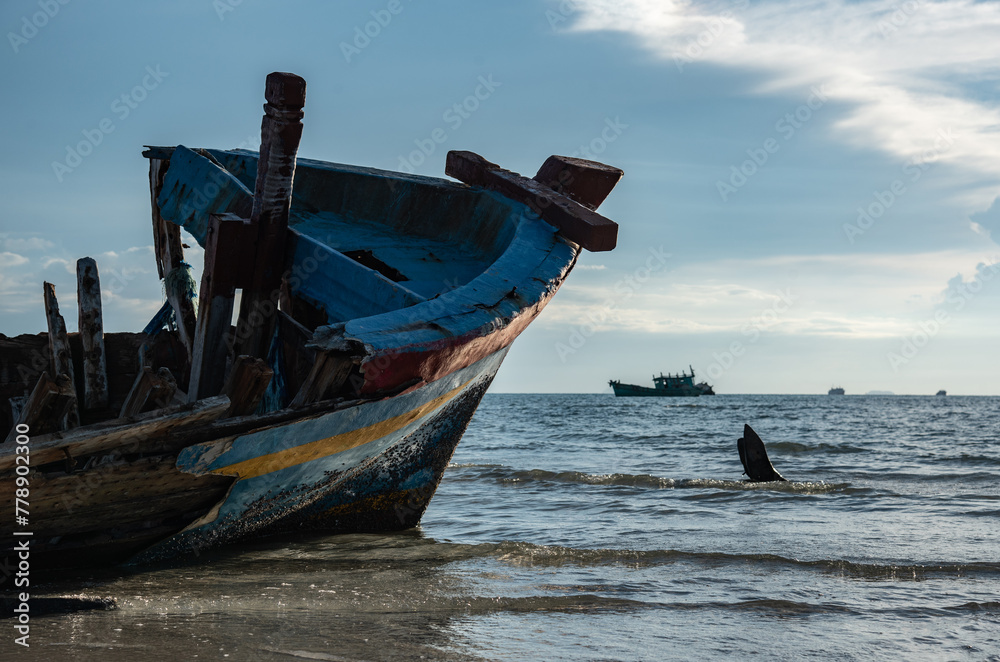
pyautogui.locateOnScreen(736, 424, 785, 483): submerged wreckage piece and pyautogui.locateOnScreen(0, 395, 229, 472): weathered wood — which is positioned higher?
pyautogui.locateOnScreen(0, 395, 229, 472): weathered wood

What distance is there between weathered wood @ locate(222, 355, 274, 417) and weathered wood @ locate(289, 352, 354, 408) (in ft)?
0.68

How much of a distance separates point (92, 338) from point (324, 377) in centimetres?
207

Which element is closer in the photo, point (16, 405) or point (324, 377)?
point (324, 377)

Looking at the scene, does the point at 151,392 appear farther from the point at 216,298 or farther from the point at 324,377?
the point at 324,377

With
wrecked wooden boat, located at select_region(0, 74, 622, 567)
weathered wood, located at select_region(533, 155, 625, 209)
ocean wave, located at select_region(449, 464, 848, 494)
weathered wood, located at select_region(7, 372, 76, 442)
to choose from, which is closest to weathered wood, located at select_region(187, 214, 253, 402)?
wrecked wooden boat, located at select_region(0, 74, 622, 567)

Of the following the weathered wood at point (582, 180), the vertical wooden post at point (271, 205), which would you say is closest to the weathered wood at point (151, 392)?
the vertical wooden post at point (271, 205)

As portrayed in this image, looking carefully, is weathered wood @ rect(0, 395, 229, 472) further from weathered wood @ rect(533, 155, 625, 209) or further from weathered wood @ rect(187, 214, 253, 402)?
weathered wood @ rect(533, 155, 625, 209)

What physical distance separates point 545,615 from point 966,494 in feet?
26.2

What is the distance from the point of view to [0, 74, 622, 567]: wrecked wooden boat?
3.66 meters

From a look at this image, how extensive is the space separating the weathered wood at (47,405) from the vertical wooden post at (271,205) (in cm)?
92

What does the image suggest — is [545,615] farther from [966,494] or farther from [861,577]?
[966,494]

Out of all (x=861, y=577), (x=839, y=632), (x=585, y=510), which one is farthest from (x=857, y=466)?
(x=839, y=632)

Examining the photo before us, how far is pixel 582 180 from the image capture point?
20.3ft

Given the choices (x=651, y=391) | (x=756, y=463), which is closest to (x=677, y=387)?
(x=651, y=391)
